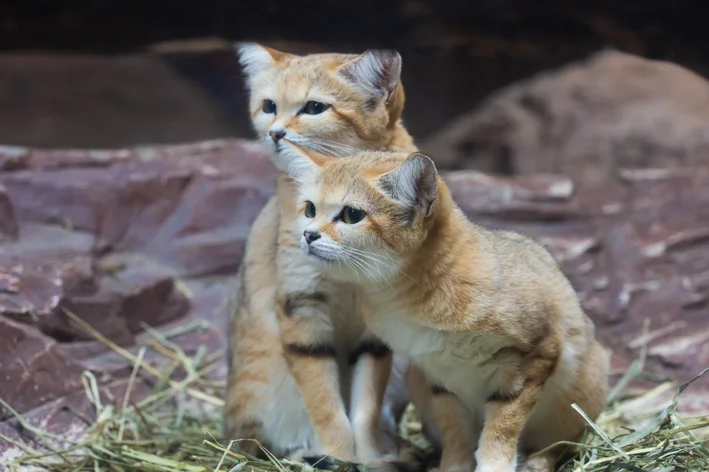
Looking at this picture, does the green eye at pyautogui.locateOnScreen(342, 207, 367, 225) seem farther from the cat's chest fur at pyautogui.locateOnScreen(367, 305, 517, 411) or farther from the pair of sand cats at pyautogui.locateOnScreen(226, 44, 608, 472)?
the cat's chest fur at pyautogui.locateOnScreen(367, 305, 517, 411)

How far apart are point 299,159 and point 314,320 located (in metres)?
0.69

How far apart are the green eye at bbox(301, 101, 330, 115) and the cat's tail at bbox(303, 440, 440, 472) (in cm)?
140

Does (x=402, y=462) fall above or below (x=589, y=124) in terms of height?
below

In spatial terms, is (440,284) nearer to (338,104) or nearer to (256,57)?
(338,104)

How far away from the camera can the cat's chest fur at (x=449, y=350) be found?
2.83 meters

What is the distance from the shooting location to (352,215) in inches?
110

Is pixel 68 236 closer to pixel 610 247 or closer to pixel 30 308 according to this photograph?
pixel 30 308

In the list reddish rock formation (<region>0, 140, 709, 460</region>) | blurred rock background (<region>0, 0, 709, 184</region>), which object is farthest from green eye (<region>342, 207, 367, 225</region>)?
blurred rock background (<region>0, 0, 709, 184</region>)

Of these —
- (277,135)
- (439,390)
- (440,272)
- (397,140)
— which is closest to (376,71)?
(397,140)

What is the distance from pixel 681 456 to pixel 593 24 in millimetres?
3354

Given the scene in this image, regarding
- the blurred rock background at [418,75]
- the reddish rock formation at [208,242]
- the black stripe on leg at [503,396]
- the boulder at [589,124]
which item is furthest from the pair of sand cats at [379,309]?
the boulder at [589,124]

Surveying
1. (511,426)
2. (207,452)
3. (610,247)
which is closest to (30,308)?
(207,452)

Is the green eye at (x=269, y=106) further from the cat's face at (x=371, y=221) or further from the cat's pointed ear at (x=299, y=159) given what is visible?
the cat's face at (x=371, y=221)

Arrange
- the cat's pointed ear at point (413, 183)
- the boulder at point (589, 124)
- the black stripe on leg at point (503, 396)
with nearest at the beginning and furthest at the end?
the cat's pointed ear at point (413, 183)
the black stripe on leg at point (503, 396)
the boulder at point (589, 124)
